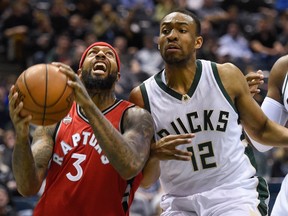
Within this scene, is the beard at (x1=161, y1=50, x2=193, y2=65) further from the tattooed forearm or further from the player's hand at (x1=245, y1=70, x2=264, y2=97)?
the player's hand at (x1=245, y1=70, x2=264, y2=97)

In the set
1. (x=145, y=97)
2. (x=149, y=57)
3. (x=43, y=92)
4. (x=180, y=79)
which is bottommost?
(x=149, y=57)

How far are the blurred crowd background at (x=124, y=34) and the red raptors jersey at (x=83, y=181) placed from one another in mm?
7042

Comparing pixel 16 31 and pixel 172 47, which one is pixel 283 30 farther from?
pixel 172 47

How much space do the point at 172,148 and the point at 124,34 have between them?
10.3 m

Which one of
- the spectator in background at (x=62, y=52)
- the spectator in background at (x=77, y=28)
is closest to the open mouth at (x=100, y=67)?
the spectator in background at (x=62, y=52)

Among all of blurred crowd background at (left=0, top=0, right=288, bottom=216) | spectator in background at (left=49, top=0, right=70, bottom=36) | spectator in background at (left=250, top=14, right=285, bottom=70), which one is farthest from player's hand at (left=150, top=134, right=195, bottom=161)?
spectator in background at (left=250, top=14, right=285, bottom=70)

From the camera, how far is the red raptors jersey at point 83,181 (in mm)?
5047

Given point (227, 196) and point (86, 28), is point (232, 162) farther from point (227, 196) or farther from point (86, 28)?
point (86, 28)

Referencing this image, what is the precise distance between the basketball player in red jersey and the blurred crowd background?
6997 mm

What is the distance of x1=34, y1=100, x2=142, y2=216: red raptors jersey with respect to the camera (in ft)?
16.6

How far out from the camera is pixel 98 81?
5141 mm

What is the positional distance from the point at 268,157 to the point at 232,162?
6.76 metres

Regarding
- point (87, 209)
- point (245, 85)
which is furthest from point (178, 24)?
point (87, 209)

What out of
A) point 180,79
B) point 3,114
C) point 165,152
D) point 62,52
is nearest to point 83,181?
point 165,152
